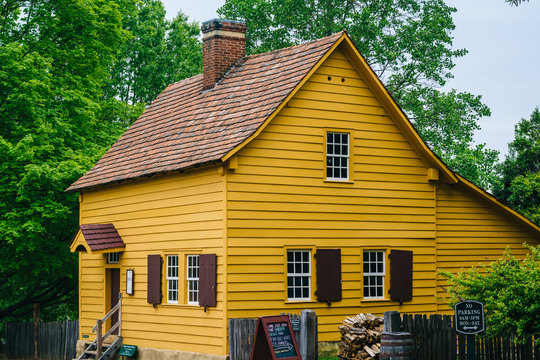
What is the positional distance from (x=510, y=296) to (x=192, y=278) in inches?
316

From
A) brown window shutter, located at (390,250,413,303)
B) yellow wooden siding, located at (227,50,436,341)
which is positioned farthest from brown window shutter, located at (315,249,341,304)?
brown window shutter, located at (390,250,413,303)

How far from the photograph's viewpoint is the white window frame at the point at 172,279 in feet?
70.5

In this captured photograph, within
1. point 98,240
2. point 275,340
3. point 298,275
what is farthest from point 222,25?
point 275,340

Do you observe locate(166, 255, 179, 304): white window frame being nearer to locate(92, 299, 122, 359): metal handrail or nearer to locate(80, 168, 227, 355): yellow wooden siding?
locate(80, 168, 227, 355): yellow wooden siding

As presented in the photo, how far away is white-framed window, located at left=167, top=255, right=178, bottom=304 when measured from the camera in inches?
846

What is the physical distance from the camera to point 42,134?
28.2 metres

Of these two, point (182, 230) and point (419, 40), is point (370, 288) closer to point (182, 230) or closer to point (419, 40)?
point (182, 230)

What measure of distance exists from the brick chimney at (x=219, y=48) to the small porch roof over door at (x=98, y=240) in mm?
5063

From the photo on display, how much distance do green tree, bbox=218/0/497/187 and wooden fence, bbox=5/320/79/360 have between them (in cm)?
1857

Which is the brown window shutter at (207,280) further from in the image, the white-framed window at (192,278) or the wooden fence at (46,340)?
the wooden fence at (46,340)

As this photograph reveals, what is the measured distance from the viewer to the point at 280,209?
20281mm

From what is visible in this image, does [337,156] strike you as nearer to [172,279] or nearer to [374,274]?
[374,274]

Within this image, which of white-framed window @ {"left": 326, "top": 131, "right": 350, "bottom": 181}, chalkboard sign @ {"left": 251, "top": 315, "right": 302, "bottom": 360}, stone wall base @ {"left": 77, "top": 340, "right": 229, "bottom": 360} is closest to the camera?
chalkboard sign @ {"left": 251, "top": 315, "right": 302, "bottom": 360}

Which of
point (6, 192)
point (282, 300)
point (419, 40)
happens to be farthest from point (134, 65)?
point (282, 300)
